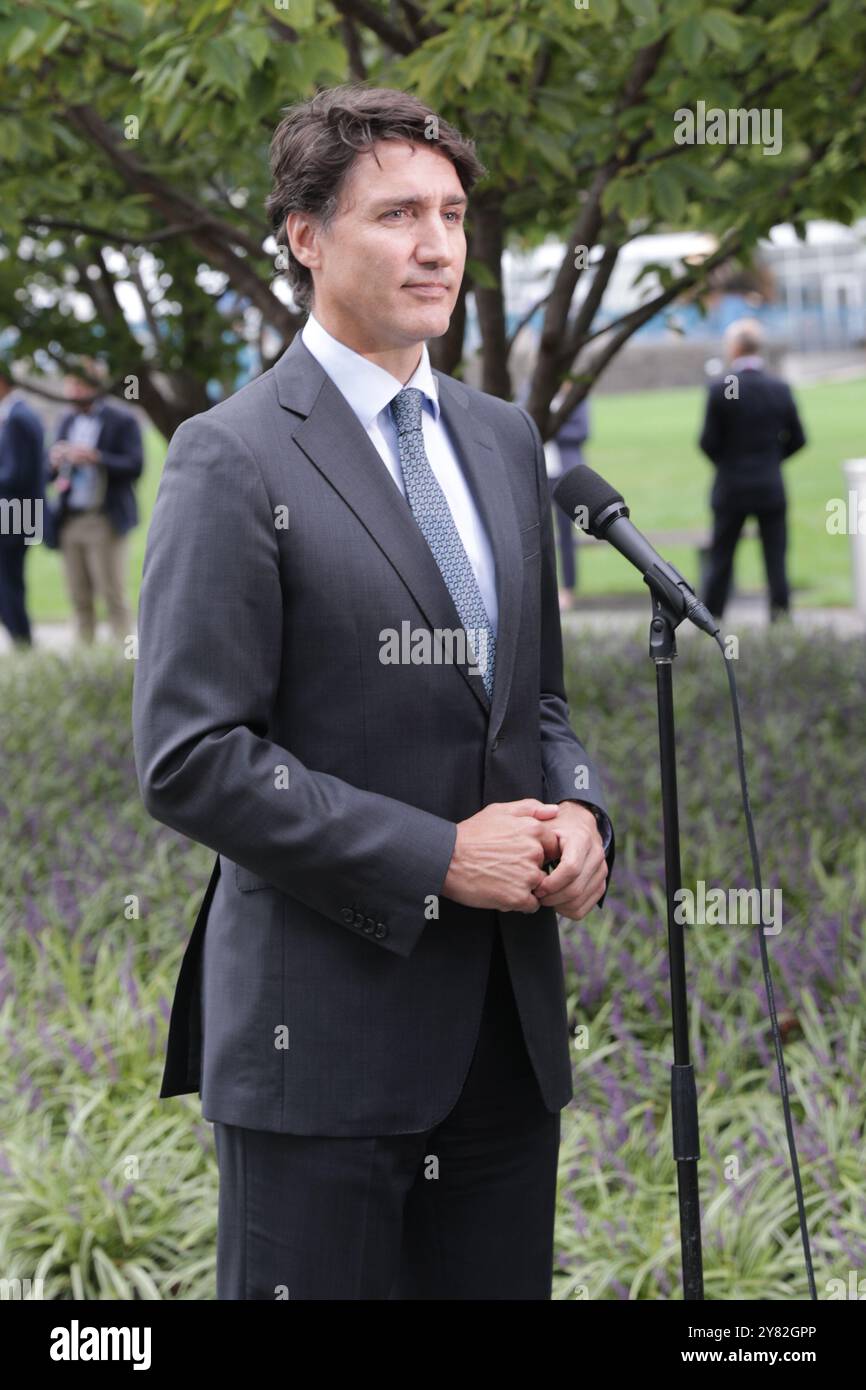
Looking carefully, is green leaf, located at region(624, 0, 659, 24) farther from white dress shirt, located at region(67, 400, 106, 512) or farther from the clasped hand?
white dress shirt, located at region(67, 400, 106, 512)

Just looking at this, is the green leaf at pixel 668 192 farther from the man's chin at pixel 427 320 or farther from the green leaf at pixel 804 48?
the man's chin at pixel 427 320

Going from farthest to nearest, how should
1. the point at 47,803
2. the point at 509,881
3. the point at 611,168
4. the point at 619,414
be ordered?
the point at 619,414, the point at 47,803, the point at 611,168, the point at 509,881

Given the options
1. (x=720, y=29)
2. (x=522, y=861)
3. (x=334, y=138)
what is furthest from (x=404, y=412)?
(x=720, y=29)

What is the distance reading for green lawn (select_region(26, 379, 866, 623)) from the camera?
51.0ft

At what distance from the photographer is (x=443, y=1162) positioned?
2.37 m

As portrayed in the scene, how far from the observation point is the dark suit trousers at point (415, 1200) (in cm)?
227

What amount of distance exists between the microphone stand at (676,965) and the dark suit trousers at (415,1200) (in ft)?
0.70

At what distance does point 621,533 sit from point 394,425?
37cm

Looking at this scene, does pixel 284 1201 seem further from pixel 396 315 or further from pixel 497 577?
pixel 396 315

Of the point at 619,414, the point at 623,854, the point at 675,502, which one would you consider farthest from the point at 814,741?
the point at 619,414

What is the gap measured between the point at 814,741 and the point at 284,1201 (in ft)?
17.5

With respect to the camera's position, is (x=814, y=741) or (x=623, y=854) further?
(x=814, y=741)

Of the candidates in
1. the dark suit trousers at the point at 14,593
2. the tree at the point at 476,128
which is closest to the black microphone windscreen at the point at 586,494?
the tree at the point at 476,128
